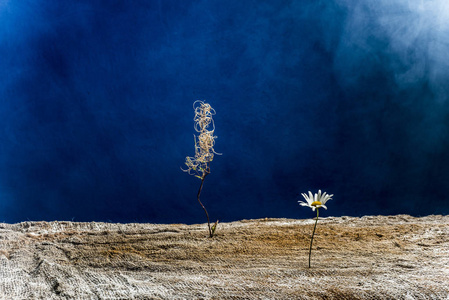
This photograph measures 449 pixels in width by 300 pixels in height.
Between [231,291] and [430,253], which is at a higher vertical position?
[430,253]

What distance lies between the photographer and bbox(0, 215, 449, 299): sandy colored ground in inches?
109

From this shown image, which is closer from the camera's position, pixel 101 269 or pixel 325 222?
pixel 101 269

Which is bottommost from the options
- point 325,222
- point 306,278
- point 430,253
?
point 306,278

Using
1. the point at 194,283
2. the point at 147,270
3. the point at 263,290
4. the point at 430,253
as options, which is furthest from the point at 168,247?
the point at 430,253

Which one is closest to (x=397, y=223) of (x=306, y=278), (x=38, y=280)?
(x=306, y=278)

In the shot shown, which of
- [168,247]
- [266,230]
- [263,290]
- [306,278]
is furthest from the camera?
[266,230]

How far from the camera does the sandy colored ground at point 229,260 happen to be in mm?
2766

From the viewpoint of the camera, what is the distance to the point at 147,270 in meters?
3.24

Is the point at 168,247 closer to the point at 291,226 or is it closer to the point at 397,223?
the point at 291,226

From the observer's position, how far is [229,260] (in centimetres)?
341

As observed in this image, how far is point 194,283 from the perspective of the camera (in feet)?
9.49

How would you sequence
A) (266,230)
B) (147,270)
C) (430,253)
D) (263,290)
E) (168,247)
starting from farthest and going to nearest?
(266,230) < (168,247) < (430,253) < (147,270) < (263,290)

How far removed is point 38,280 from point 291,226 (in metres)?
2.35

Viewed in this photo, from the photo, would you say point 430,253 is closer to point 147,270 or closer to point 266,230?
point 266,230
